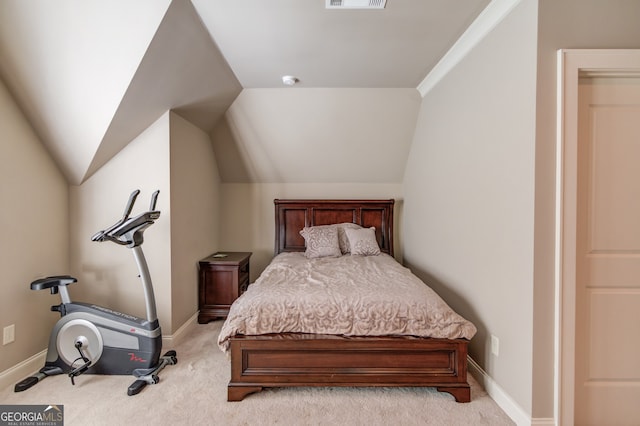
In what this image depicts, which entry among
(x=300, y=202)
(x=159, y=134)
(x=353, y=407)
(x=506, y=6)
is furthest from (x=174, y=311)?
(x=506, y=6)

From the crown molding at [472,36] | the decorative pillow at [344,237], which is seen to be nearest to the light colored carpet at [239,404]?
the decorative pillow at [344,237]

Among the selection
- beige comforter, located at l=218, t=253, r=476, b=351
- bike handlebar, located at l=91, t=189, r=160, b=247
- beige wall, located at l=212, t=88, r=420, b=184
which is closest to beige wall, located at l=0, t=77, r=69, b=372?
bike handlebar, located at l=91, t=189, r=160, b=247

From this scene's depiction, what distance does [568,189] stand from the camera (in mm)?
1610

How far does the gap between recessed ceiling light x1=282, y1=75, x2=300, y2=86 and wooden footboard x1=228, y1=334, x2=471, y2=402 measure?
2456mm

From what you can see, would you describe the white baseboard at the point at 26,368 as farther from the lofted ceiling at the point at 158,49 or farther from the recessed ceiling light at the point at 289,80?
the recessed ceiling light at the point at 289,80

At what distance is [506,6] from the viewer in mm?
1848

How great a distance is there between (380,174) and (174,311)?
3045mm

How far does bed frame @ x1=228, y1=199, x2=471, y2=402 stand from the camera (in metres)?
1.94

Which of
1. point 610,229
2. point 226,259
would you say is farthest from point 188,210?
point 610,229

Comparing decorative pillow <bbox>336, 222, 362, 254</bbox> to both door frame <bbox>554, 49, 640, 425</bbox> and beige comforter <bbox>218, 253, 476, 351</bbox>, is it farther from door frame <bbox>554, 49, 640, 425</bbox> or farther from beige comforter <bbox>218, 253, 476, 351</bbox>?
door frame <bbox>554, 49, 640, 425</bbox>

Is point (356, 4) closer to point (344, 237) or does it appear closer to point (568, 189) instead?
point (568, 189)

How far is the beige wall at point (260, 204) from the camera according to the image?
427 cm

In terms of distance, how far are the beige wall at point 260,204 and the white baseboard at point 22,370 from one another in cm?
224

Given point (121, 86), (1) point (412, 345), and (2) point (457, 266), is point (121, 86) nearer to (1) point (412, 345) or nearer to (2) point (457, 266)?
(1) point (412, 345)
